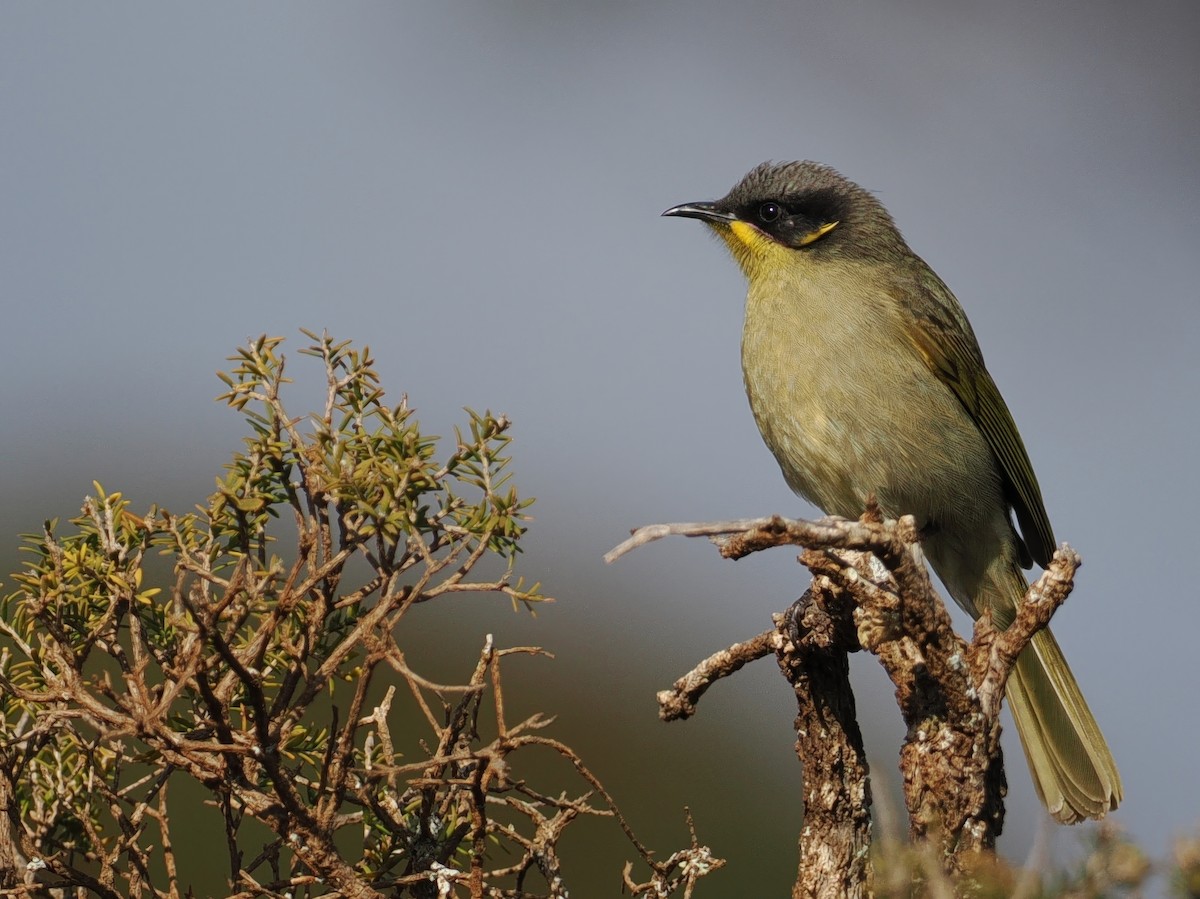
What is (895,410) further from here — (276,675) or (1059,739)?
(276,675)

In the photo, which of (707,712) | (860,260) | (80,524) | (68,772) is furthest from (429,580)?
(707,712)

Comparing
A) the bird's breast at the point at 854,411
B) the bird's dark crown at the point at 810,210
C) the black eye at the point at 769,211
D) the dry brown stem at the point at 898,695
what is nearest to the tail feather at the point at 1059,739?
the bird's breast at the point at 854,411

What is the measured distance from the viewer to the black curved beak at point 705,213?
194 inches

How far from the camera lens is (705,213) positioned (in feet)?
16.3

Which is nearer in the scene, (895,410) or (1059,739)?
(1059,739)

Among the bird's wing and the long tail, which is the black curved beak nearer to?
the bird's wing

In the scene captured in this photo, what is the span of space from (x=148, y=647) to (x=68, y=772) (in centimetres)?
45

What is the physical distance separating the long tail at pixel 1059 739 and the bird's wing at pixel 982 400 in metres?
0.44

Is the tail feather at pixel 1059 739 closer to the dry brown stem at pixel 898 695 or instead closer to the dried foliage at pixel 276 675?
the dry brown stem at pixel 898 695

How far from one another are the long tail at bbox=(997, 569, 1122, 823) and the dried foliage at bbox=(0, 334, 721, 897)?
6.47 feet

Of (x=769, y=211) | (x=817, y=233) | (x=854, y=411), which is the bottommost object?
(x=854, y=411)

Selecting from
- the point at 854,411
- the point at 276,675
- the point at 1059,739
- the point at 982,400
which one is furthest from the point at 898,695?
the point at 982,400

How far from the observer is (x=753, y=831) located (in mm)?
6430

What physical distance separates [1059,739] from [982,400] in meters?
1.37
